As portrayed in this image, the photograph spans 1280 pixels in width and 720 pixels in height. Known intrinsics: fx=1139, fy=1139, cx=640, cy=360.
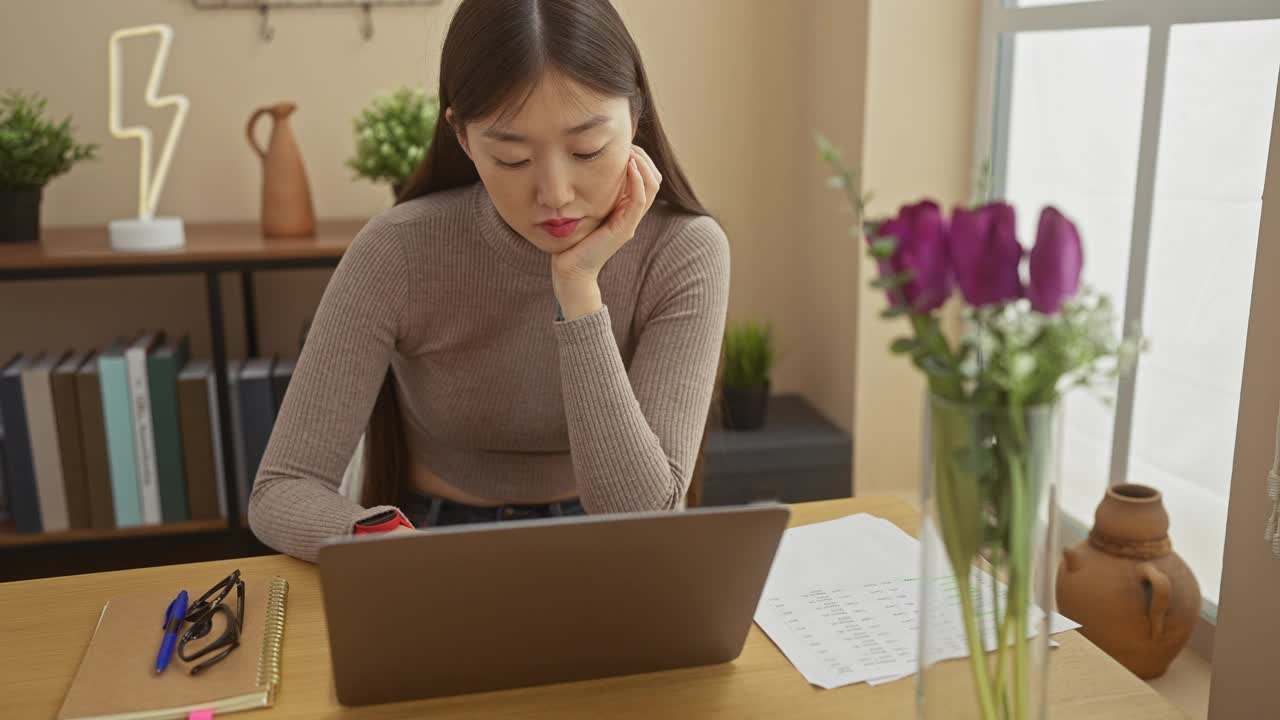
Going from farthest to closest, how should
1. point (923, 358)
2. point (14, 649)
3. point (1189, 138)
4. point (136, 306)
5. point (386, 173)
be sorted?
point (136, 306) < point (386, 173) < point (1189, 138) < point (14, 649) < point (923, 358)

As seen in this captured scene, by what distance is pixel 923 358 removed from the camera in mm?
627

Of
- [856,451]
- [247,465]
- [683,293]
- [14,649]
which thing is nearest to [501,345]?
[683,293]

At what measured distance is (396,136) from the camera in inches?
86.3

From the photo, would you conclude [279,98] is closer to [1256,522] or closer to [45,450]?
[45,450]

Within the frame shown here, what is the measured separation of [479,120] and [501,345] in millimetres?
324

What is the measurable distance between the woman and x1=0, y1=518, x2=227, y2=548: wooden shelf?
1013 mm

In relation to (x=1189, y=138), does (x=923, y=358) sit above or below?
below

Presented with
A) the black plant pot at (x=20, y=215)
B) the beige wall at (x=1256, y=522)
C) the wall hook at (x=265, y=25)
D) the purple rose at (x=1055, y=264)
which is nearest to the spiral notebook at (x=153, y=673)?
the purple rose at (x=1055, y=264)

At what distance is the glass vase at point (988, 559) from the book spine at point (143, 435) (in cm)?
197

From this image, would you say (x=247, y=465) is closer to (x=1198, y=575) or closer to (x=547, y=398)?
(x=547, y=398)

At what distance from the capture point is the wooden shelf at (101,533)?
2279 millimetres

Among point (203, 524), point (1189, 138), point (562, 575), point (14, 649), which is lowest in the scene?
point (203, 524)

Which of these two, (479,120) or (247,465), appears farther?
(247,465)

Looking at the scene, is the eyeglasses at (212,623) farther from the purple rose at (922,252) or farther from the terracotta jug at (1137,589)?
the terracotta jug at (1137,589)
